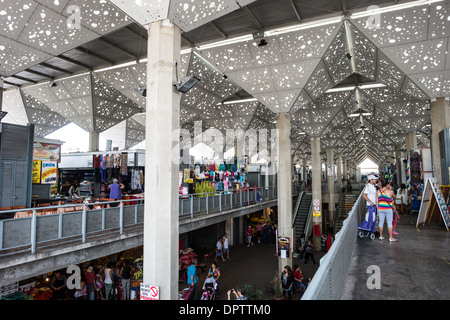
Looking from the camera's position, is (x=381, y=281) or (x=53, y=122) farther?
(x=53, y=122)

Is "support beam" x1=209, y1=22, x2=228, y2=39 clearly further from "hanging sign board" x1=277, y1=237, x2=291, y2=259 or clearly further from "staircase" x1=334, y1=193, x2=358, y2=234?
"staircase" x1=334, y1=193, x2=358, y2=234

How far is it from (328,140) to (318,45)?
77.2 feet

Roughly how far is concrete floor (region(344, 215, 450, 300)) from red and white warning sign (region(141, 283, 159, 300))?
3.93 m

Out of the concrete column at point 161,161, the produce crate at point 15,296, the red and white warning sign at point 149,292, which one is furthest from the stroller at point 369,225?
the produce crate at point 15,296

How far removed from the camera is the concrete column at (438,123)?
40.5 feet

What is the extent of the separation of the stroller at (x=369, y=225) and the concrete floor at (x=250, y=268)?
19.3ft

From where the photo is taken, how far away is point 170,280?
619cm

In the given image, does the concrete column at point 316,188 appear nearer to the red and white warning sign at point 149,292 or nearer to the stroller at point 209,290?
the stroller at point 209,290

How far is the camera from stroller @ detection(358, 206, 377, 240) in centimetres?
654

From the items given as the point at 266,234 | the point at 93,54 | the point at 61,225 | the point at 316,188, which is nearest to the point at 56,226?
the point at 61,225

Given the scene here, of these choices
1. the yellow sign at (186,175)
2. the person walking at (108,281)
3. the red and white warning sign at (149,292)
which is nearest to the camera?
the red and white warning sign at (149,292)
